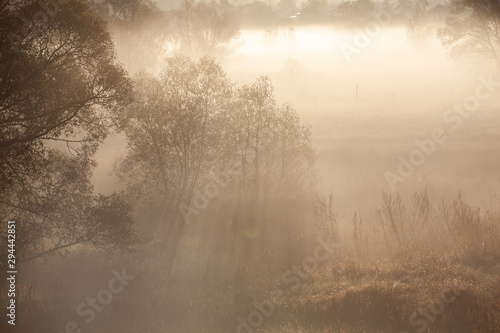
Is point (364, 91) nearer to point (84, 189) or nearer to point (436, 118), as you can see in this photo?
point (436, 118)

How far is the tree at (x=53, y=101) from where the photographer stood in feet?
33.5

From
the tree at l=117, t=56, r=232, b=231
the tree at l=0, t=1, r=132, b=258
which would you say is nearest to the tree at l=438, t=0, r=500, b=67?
the tree at l=117, t=56, r=232, b=231

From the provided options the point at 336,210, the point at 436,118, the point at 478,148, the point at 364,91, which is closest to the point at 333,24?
the point at 364,91

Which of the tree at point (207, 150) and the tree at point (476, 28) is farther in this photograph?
the tree at point (476, 28)

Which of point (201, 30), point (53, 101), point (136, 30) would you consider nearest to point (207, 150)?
point (53, 101)

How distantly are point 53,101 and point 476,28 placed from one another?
105ft

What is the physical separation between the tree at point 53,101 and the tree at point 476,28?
29.6 meters

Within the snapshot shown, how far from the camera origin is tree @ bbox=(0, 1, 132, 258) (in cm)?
1020

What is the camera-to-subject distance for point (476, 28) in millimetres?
32219

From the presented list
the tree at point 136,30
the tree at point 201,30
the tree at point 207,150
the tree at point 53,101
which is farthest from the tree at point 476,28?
the tree at point 53,101

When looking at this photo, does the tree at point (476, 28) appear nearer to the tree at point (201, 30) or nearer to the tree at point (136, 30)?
the tree at point (201, 30)

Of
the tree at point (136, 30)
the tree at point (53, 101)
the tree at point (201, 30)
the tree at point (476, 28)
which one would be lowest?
the tree at point (53, 101)

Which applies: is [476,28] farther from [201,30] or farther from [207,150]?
[201,30]

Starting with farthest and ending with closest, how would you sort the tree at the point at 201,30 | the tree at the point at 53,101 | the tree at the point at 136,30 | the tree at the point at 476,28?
the tree at the point at 201,30
the tree at the point at 136,30
the tree at the point at 476,28
the tree at the point at 53,101
